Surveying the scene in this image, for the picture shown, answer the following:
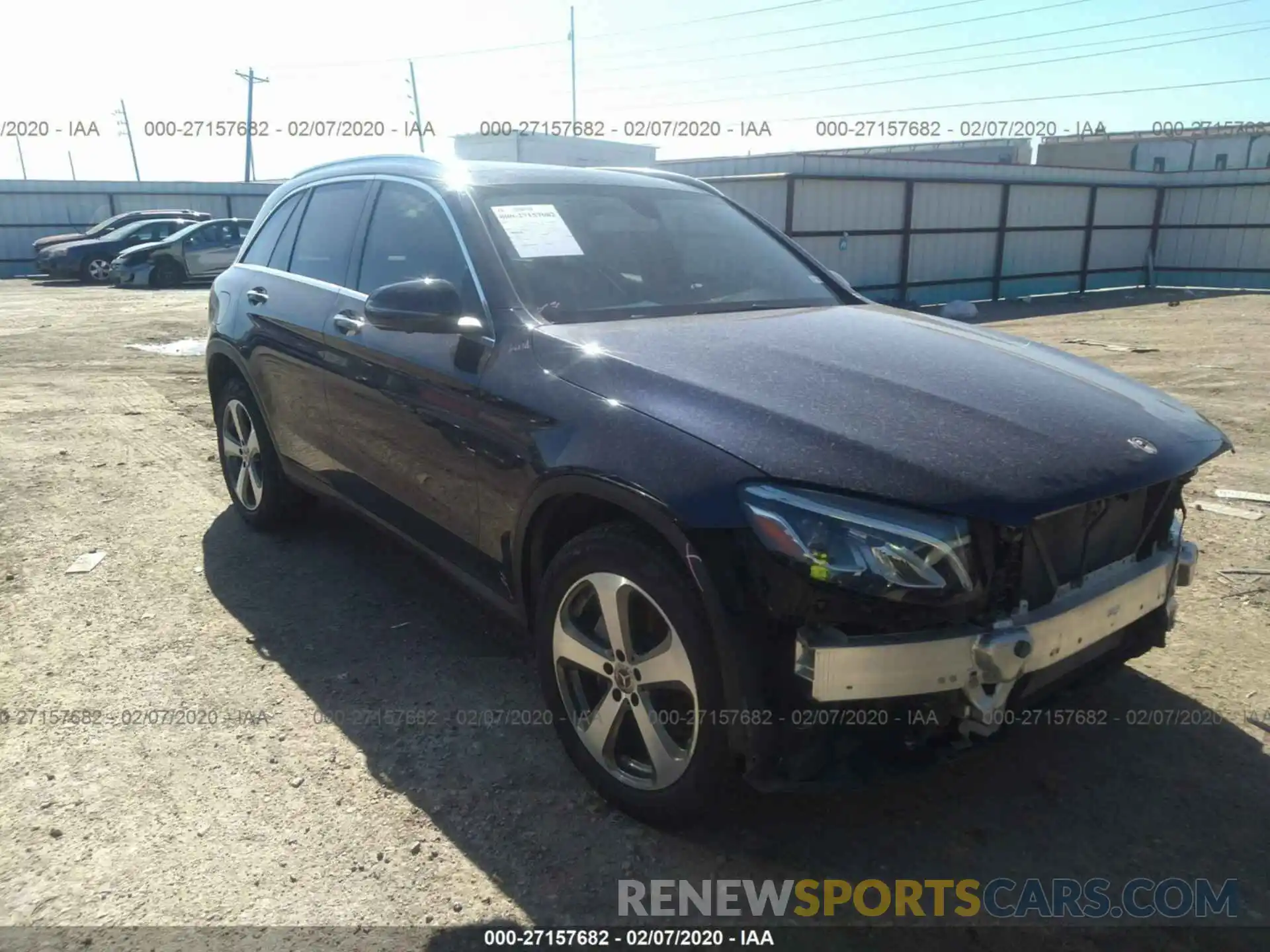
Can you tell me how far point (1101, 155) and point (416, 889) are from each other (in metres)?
40.8

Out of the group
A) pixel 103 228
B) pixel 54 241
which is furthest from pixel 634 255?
pixel 54 241

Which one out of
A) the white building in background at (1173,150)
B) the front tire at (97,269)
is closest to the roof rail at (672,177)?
the front tire at (97,269)

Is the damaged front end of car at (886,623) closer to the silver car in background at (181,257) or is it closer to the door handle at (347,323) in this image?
the door handle at (347,323)

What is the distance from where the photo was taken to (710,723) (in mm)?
2217

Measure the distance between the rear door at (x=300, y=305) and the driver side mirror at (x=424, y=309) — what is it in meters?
0.98

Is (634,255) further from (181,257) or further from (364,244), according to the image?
(181,257)

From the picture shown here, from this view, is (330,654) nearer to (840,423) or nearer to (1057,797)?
(840,423)

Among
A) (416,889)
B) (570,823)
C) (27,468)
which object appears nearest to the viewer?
(416,889)

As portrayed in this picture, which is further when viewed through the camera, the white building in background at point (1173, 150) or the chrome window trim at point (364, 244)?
the white building in background at point (1173, 150)

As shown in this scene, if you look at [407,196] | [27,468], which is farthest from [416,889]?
[27,468]

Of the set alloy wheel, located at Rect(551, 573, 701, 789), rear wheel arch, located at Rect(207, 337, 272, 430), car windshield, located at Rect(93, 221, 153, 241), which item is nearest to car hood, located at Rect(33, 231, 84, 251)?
car windshield, located at Rect(93, 221, 153, 241)

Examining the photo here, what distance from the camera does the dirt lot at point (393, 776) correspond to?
2404 mm

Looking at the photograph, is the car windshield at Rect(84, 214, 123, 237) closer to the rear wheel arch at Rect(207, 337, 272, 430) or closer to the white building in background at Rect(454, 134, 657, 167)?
the white building in background at Rect(454, 134, 657, 167)

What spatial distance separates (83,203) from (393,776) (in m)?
29.4
